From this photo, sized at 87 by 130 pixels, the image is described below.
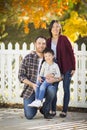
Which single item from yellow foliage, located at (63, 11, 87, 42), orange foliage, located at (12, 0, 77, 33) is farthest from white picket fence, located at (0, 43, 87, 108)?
orange foliage, located at (12, 0, 77, 33)

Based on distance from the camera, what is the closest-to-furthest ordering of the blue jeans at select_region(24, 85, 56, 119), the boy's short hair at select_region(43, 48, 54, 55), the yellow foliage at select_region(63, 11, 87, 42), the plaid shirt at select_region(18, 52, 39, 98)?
the boy's short hair at select_region(43, 48, 54, 55) < the blue jeans at select_region(24, 85, 56, 119) < the plaid shirt at select_region(18, 52, 39, 98) < the yellow foliage at select_region(63, 11, 87, 42)

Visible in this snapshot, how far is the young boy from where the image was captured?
878 centimetres

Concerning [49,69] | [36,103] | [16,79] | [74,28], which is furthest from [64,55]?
[74,28]

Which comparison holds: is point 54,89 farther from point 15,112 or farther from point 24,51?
point 24,51

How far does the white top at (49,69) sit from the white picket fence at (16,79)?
1.50 metres

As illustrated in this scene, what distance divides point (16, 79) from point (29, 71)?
1794mm

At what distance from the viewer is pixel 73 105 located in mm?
10445

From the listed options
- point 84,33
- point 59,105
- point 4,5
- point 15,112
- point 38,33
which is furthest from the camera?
point 38,33

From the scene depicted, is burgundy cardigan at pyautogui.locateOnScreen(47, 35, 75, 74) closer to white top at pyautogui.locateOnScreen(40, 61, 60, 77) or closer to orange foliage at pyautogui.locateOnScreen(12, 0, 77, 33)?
white top at pyautogui.locateOnScreen(40, 61, 60, 77)

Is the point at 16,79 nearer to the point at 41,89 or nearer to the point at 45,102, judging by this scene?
the point at 45,102

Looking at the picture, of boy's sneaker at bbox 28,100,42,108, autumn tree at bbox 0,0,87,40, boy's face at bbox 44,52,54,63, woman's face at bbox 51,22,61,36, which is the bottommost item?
boy's sneaker at bbox 28,100,42,108

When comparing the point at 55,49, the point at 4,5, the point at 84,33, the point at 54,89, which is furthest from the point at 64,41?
the point at 4,5

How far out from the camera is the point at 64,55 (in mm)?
9102

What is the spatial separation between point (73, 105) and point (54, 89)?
1584 millimetres
